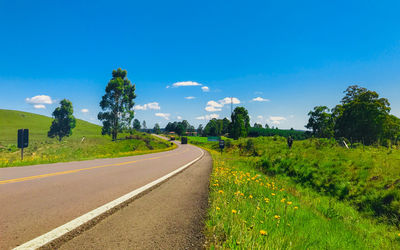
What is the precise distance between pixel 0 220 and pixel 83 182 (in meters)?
2.88

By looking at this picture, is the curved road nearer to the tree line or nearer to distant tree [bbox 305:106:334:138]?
the tree line

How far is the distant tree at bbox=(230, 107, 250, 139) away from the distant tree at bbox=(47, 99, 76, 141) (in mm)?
50844

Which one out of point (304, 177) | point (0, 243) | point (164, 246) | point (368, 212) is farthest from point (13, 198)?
point (304, 177)

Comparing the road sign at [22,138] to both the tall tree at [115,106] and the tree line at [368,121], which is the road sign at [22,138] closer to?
the tall tree at [115,106]

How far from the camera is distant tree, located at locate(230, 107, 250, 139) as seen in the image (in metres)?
61.6

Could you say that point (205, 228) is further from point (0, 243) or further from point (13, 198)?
point (13, 198)

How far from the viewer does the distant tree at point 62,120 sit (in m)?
53.5

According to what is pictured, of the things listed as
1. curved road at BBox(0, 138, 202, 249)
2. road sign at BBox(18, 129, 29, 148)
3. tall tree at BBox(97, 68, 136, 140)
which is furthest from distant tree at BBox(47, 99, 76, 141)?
curved road at BBox(0, 138, 202, 249)

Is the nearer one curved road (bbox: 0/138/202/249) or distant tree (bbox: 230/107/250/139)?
Answer: curved road (bbox: 0/138/202/249)

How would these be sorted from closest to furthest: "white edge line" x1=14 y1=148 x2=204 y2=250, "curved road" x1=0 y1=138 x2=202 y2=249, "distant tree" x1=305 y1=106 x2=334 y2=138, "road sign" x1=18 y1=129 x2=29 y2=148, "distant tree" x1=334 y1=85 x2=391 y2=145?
"white edge line" x1=14 y1=148 x2=204 y2=250 → "curved road" x1=0 y1=138 x2=202 y2=249 → "road sign" x1=18 y1=129 x2=29 y2=148 → "distant tree" x1=334 y1=85 x2=391 y2=145 → "distant tree" x1=305 y1=106 x2=334 y2=138

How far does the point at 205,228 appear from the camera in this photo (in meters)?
2.91

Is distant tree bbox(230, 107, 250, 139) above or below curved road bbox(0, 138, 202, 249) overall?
above

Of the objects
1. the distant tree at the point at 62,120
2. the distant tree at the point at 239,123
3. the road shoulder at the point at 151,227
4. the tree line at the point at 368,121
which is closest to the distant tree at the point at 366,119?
the tree line at the point at 368,121

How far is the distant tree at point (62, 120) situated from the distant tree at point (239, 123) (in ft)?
167
